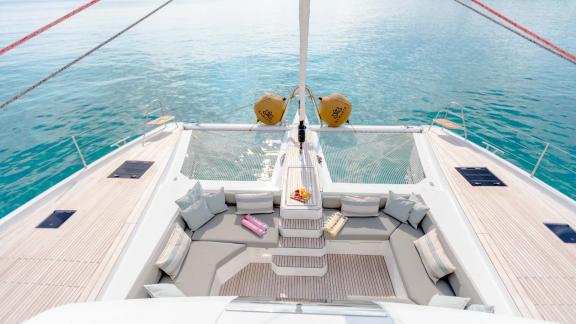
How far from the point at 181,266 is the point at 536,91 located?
1993 centimetres

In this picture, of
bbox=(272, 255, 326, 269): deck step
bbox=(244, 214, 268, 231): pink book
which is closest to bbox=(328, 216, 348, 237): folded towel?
bbox=(272, 255, 326, 269): deck step

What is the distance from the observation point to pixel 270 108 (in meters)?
8.16

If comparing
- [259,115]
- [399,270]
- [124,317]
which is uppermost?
[124,317]

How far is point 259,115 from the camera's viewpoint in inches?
329

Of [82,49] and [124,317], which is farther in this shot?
[82,49]

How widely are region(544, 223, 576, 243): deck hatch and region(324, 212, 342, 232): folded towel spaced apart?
3.84 m

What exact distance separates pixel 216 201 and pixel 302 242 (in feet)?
6.85

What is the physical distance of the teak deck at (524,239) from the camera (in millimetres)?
3482

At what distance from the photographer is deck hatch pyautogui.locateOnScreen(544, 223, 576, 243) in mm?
4281

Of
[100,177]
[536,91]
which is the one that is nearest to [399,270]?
[100,177]

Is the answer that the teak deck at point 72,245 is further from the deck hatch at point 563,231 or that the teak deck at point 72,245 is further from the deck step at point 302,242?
the deck hatch at point 563,231

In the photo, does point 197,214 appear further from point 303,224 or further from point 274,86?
point 274,86

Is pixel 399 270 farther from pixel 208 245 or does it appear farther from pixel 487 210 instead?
pixel 208 245

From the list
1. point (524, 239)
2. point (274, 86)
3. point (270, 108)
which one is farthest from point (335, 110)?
point (274, 86)
